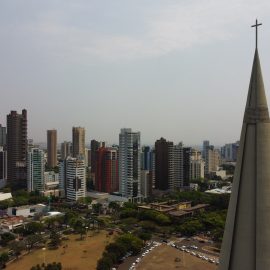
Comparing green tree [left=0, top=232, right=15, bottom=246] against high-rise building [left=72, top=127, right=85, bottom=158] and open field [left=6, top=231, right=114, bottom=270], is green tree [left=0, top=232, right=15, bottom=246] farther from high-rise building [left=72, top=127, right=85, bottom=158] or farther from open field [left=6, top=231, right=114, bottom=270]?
high-rise building [left=72, top=127, right=85, bottom=158]

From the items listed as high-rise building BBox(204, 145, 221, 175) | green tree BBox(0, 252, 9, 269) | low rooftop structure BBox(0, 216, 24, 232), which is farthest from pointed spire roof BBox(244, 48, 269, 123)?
high-rise building BBox(204, 145, 221, 175)

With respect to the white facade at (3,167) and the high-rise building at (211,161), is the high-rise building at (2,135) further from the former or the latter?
the high-rise building at (211,161)

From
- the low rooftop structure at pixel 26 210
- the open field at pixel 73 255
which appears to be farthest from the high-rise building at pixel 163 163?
the open field at pixel 73 255

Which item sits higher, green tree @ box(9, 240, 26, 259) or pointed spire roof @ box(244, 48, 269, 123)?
pointed spire roof @ box(244, 48, 269, 123)

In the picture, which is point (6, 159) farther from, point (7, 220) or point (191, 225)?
point (191, 225)

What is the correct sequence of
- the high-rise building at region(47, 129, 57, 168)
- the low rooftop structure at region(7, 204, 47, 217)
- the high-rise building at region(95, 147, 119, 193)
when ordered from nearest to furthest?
the low rooftop structure at region(7, 204, 47, 217) < the high-rise building at region(95, 147, 119, 193) < the high-rise building at region(47, 129, 57, 168)

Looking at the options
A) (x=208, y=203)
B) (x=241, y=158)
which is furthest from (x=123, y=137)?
(x=241, y=158)
